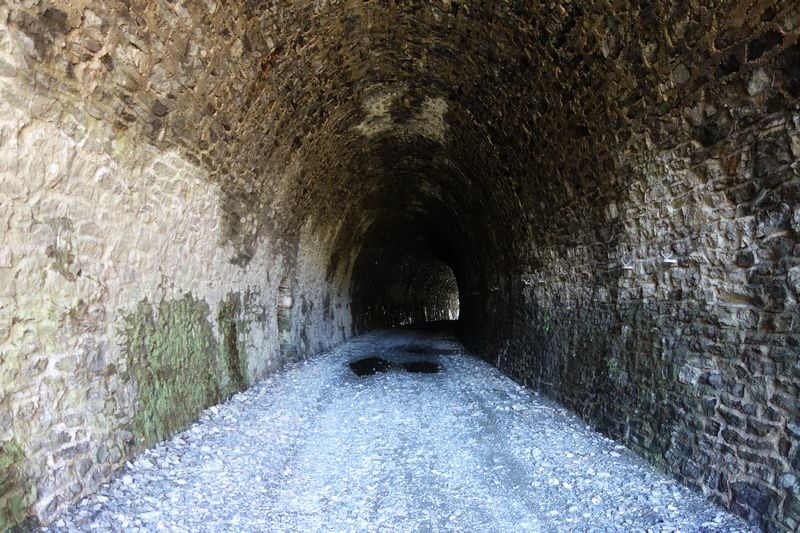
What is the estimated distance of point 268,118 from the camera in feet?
23.7

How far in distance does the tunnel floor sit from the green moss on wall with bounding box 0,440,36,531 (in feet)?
1.02

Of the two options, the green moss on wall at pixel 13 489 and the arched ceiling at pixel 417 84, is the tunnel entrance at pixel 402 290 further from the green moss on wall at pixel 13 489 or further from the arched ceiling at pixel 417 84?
the green moss on wall at pixel 13 489

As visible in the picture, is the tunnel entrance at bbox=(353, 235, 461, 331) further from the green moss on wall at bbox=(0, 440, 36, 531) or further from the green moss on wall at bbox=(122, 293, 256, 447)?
the green moss on wall at bbox=(0, 440, 36, 531)

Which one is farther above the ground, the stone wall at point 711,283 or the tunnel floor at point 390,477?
the stone wall at point 711,283

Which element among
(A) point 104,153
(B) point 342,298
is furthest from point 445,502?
(B) point 342,298

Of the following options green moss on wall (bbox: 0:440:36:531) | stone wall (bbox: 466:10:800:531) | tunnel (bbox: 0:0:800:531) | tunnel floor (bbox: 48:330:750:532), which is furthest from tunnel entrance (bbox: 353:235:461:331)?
green moss on wall (bbox: 0:440:36:531)

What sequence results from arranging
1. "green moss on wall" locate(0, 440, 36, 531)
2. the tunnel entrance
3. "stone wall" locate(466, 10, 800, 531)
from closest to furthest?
"green moss on wall" locate(0, 440, 36, 531) < "stone wall" locate(466, 10, 800, 531) < the tunnel entrance

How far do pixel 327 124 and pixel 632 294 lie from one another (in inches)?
237

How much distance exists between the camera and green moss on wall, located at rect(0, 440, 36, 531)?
3.07m

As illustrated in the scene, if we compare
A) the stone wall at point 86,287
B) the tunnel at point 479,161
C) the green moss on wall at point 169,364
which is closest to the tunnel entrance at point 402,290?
the tunnel at point 479,161

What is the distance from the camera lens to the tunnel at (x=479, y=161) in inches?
135

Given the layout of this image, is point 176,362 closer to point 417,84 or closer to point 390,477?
point 390,477

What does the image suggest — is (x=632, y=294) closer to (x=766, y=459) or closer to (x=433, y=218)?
(x=766, y=459)

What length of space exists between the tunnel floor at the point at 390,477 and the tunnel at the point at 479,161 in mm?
285
